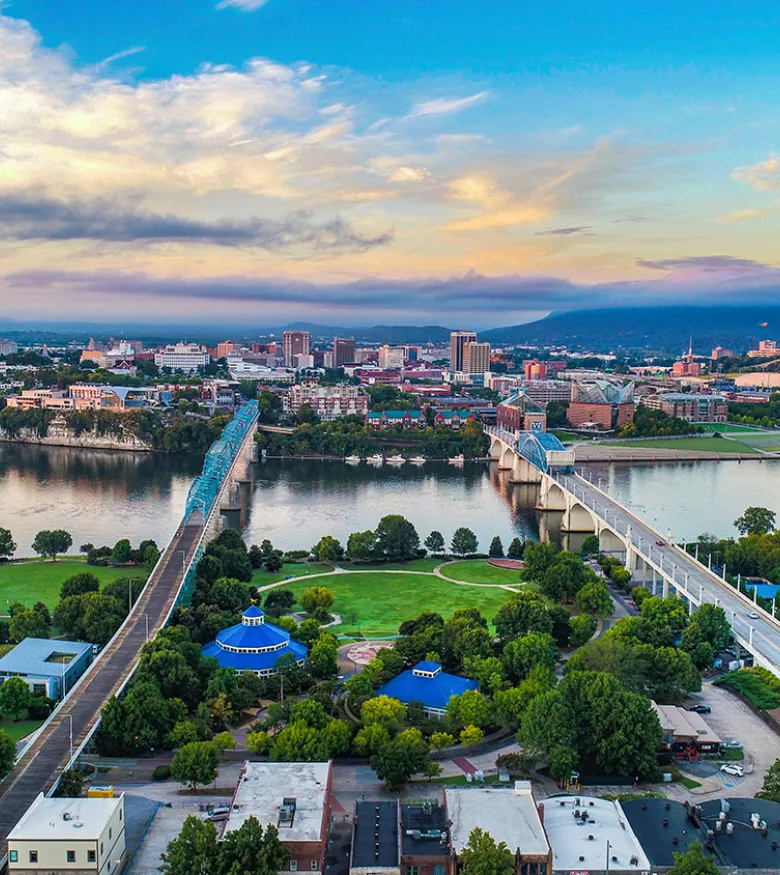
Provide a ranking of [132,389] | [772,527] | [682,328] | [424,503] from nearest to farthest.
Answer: [772,527] < [424,503] < [132,389] < [682,328]

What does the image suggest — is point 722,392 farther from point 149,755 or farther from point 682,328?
point 682,328

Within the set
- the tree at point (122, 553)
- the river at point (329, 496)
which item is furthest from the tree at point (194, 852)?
the river at point (329, 496)

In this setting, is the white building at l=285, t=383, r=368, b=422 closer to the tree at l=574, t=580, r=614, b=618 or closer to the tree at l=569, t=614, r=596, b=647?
the tree at l=574, t=580, r=614, b=618

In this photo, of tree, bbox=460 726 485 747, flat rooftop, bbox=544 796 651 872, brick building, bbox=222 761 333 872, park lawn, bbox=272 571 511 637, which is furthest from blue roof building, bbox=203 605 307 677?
flat rooftop, bbox=544 796 651 872

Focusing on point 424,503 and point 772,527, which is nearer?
point 772,527

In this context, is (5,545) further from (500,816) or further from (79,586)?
(500,816)

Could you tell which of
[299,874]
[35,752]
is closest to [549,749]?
[299,874]
